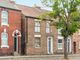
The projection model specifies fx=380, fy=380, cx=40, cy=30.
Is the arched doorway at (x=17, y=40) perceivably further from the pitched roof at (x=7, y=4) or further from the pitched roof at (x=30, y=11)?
the pitched roof at (x=30, y=11)

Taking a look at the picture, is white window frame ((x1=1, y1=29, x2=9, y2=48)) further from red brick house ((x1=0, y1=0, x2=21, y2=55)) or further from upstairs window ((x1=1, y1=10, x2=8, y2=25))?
upstairs window ((x1=1, y1=10, x2=8, y2=25))

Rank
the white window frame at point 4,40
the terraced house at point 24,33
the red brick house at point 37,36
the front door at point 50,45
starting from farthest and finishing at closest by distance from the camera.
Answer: the front door at point 50,45, the red brick house at point 37,36, the terraced house at point 24,33, the white window frame at point 4,40

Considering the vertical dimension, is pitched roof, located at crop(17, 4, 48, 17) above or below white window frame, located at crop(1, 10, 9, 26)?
above

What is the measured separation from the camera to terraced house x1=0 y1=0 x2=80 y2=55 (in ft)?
208

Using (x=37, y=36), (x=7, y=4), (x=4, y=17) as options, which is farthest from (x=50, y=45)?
(x=4, y=17)

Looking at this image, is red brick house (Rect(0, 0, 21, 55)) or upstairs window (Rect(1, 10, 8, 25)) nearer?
red brick house (Rect(0, 0, 21, 55))

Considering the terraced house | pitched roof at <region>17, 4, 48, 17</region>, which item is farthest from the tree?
pitched roof at <region>17, 4, 48, 17</region>

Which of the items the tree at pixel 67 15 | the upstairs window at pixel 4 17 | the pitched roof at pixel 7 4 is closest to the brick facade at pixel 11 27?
the upstairs window at pixel 4 17

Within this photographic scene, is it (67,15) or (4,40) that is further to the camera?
(4,40)

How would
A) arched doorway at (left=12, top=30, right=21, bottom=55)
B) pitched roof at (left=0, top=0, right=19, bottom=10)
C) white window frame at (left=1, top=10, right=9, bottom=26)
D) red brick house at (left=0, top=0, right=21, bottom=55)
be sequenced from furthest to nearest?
1. arched doorway at (left=12, top=30, right=21, bottom=55)
2. pitched roof at (left=0, top=0, right=19, bottom=10)
3. white window frame at (left=1, top=10, right=9, bottom=26)
4. red brick house at (left=0, top=0, right=21, bottom=55)

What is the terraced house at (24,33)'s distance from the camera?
2492 inches

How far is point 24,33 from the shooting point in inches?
2682

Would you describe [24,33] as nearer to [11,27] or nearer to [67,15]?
[11,27]

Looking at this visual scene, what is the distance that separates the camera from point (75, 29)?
50344 millimetres
